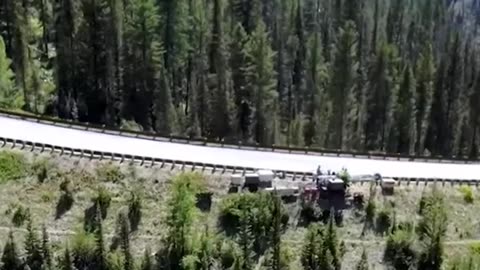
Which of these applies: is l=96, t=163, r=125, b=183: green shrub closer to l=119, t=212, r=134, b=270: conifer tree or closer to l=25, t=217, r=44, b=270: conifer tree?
l=119, t=212, r=134, b=270: conifer tree

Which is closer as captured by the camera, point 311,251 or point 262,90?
point 311,251

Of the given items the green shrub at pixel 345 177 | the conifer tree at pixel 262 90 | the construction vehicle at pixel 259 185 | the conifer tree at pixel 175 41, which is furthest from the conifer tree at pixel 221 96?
the green shrub at pixel 345 177

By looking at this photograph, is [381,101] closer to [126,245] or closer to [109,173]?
[109,173]

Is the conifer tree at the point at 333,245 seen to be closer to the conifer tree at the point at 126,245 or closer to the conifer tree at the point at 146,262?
the conifer tree at the point at 146,262

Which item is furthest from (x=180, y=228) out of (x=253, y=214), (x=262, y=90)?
(x=262, y=90)

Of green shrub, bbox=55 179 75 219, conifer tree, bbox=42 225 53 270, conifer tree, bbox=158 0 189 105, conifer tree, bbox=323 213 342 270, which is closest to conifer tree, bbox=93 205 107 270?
conifer tree, bbox=42 225 53 270

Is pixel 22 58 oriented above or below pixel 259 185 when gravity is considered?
above
